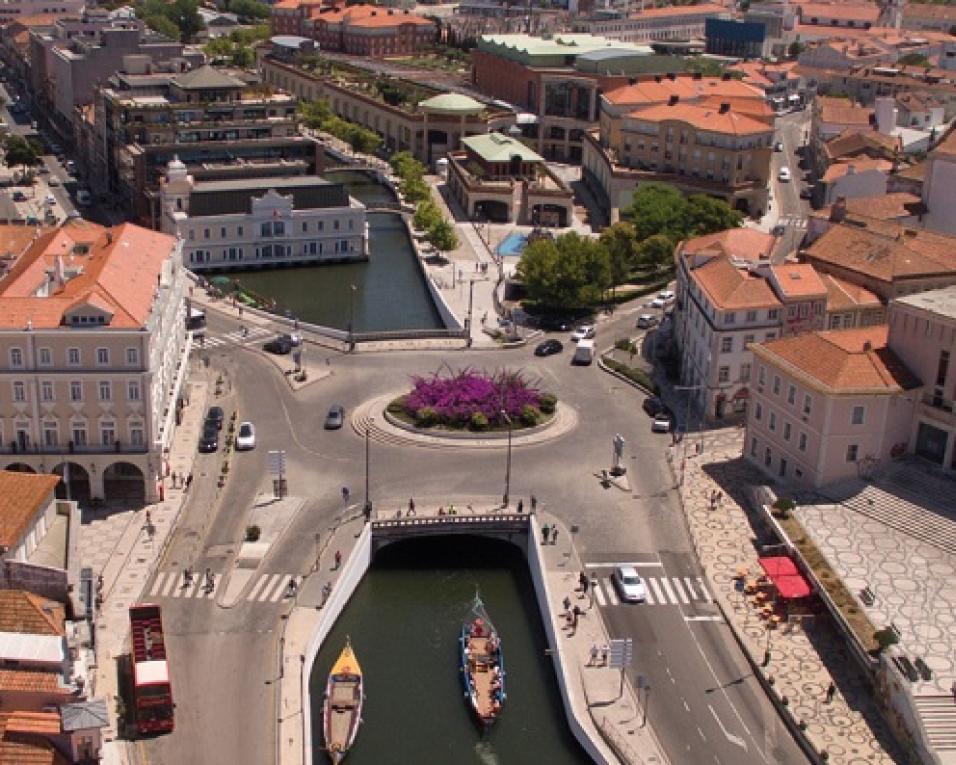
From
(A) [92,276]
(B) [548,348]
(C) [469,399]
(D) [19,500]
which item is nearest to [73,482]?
(A) [92,276]

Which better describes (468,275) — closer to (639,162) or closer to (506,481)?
(639,162)

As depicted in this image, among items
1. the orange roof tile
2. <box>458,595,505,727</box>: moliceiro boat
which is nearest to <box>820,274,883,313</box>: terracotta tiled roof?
the orange roof tile

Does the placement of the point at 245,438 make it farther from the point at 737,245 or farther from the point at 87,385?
the point at 737,245

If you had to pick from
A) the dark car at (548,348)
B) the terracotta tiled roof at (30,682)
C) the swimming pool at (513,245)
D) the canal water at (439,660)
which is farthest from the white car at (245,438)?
the swimming pool at (513,245)

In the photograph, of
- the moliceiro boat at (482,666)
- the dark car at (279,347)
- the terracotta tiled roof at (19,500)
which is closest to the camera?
the moliceiro boat at (482,666)

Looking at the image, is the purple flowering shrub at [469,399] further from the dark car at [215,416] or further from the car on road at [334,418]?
the dark car at [215,416]
